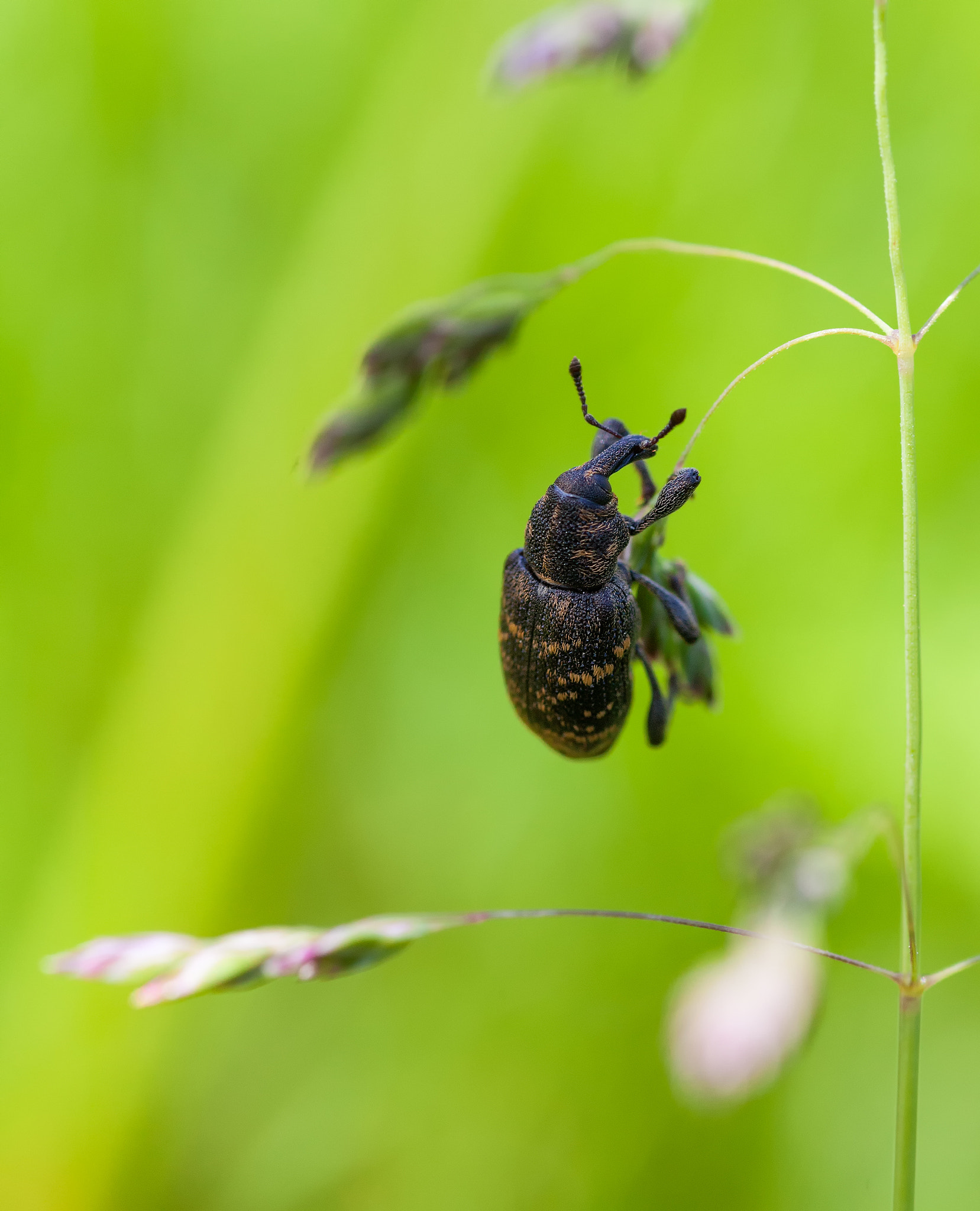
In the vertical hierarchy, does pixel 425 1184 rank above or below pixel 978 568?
below

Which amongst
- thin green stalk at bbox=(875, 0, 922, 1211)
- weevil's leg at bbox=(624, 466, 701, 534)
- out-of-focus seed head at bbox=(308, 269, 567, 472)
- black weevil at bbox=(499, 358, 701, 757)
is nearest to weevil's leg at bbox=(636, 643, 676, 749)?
black weevil at bbox=(499, 358, 701, 757)

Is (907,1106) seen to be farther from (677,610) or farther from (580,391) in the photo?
(580,391)

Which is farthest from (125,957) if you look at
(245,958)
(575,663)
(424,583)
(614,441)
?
(424,583)

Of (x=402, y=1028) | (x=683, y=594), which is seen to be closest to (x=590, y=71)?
(x=683, y=594)

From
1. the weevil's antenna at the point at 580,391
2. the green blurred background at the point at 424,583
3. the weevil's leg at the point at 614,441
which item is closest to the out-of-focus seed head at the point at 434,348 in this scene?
the weevil's antenna at the point at 580,391

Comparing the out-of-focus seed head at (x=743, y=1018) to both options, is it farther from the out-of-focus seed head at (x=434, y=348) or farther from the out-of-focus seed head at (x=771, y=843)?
the out-of-focus seed head at (x=434, y=348)

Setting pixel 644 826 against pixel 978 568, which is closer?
pixel 978 568

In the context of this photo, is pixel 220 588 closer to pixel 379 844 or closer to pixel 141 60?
pixel 379 844
